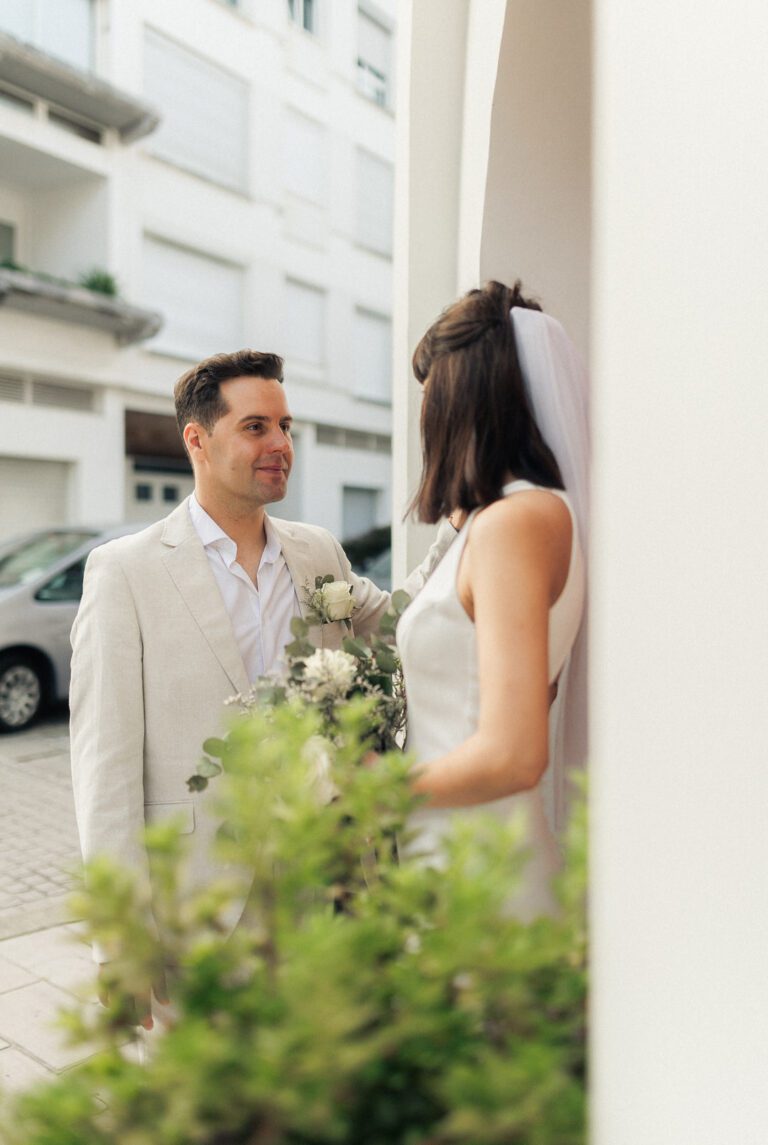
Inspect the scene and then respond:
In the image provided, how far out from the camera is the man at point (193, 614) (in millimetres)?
2375

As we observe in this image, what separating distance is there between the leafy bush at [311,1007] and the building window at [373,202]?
901 inches

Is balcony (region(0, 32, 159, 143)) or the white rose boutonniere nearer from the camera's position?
the white rose boutonniere

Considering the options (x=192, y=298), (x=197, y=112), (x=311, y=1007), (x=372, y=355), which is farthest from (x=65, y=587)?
(x=372, y=355)

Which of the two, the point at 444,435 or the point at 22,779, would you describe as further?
the point at 22,779

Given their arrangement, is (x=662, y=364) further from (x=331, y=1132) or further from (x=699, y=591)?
(x=331, y=1132)

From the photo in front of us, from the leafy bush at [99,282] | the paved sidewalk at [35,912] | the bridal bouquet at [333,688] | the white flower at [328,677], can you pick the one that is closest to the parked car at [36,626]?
the paved sidewalk at [35,912]

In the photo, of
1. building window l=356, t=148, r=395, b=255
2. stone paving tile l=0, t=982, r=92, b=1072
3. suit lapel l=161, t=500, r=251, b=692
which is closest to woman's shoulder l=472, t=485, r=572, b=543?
suit lapel l=161, t=500, r=251, b=692

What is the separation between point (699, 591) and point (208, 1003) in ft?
1.91

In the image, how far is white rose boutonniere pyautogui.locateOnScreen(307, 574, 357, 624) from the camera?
8.04ft

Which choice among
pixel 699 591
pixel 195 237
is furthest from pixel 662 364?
pixel 195 237

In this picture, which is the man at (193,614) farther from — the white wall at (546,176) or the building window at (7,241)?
the building window at (7,241)

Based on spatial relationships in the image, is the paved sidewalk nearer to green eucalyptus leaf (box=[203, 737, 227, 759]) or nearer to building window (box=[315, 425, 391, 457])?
green eucalyptus leaf (box=[203, 737, 227, 759])

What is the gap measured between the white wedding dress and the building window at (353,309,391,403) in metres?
21.1

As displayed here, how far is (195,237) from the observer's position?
18.3m
